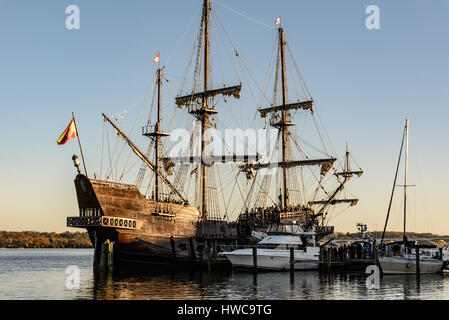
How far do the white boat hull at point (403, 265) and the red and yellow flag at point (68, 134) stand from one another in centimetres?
2888

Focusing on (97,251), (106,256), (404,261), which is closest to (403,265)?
(404,261)

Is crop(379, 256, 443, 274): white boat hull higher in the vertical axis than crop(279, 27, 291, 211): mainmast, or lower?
lower

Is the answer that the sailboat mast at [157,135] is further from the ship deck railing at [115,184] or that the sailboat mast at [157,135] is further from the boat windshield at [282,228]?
the boat windshield at [282,228]

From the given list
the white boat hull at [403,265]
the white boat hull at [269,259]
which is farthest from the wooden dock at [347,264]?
the white boat hull at [403,265]

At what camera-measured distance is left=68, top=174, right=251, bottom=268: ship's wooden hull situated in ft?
167

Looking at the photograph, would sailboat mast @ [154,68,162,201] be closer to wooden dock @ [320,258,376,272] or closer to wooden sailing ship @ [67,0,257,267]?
wooden sailing ship @ [67,0,257,267]

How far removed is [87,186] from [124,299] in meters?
20.8

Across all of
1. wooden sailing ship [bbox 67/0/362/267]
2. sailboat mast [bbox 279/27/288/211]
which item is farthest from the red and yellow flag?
sailboat mast [bbox 279/27/288/211]

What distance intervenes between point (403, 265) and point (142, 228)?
80.4 feet

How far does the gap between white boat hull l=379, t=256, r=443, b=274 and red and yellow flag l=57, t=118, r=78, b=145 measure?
2888cm

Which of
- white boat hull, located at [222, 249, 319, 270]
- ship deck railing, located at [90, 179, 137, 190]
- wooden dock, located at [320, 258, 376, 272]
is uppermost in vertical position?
ship deck railing, located at [90, 179, 137, 190]

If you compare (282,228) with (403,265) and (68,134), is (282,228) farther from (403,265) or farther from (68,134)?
(68,134)
